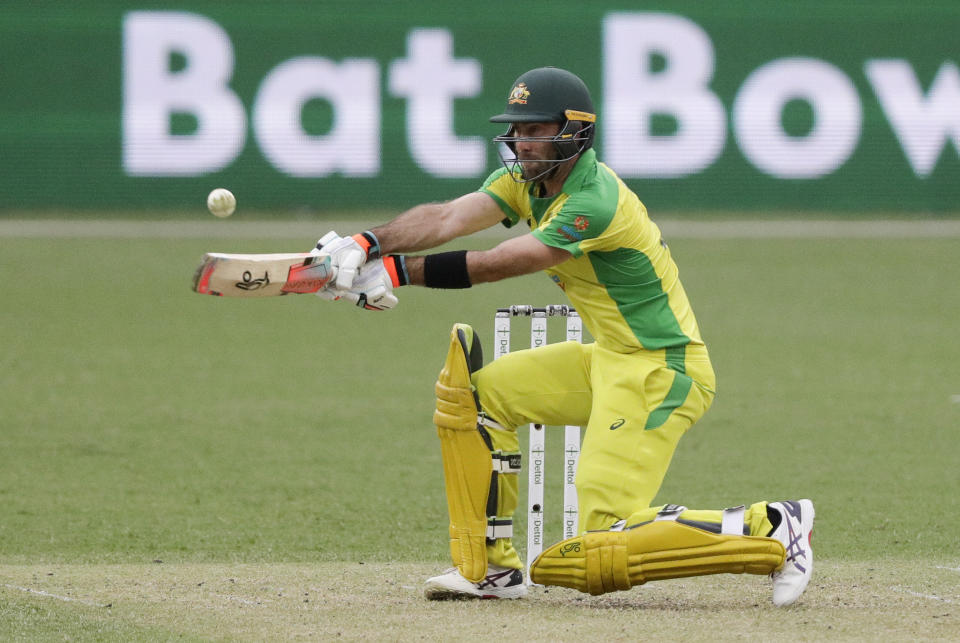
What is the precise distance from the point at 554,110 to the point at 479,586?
1875mm

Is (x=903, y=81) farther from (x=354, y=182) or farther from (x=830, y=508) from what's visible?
(x=830, y=508)

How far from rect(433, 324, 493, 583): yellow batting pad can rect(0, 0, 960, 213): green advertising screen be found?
57.0ft

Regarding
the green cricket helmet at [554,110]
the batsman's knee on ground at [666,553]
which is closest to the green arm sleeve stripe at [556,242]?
the green cricket helmet at [554,110]

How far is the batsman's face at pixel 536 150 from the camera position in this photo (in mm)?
5848

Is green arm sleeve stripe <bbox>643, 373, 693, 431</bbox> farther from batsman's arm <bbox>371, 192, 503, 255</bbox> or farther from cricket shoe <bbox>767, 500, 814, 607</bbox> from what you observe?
batsman's arm <bbox>371, 192, 503, 255</bbox>

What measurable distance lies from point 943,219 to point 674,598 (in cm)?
1939

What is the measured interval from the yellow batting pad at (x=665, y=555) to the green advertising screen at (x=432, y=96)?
58.8 feet

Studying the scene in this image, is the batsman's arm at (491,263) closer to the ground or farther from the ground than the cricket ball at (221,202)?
closer to the ground

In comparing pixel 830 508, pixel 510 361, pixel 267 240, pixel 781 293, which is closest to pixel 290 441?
pixel 830 508

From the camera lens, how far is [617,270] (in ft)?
19.0

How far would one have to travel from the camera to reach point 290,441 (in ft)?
33.5

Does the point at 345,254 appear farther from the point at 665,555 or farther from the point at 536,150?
the point at 665,555

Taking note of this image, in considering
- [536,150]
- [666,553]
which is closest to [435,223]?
[536,150]

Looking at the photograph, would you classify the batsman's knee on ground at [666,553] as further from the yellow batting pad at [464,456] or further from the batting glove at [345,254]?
the batting glove at [345,254]
